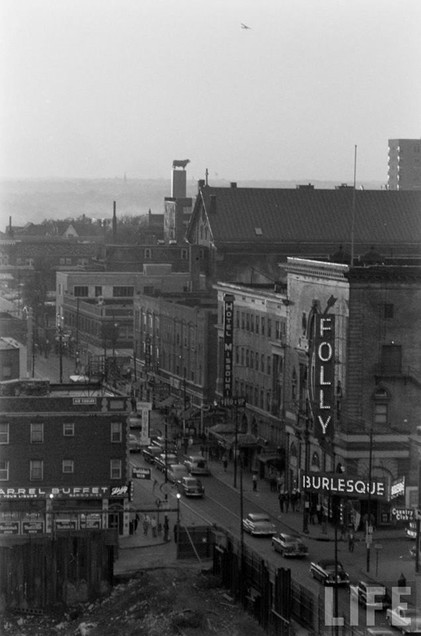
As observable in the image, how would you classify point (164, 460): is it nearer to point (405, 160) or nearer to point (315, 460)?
point (315, 460)

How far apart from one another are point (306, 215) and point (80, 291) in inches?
750

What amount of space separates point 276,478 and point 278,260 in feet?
106

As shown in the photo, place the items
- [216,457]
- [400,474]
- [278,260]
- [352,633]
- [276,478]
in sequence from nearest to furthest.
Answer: [352,633] < [400,474] < [276,478] < [216,457] < [278,260]

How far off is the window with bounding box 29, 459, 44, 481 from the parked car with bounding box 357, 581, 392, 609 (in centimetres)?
1154

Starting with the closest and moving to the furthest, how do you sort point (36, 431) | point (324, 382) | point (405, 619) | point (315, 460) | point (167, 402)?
1. point (405, 619)
2. point (36, 431)
3. point (324, 382)
4. point (315, 460)
5. point (167, 402)

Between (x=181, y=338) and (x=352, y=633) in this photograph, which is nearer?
(x=352, y=633)

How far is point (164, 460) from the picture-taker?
60281 millimetres

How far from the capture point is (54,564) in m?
45.3

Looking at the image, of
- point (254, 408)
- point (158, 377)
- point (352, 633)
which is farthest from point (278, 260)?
point (352, 633)

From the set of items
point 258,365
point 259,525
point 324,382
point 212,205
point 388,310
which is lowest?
point 259,525

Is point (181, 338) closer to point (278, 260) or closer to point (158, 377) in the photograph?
point (158, 377)

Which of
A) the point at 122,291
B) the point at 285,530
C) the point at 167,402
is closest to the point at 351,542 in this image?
the point at 285,530

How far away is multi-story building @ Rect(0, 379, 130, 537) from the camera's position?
48750 millimetres

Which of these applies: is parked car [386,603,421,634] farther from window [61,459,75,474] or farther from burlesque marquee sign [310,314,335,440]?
burlesque marquee sign [310,314,335,440]
